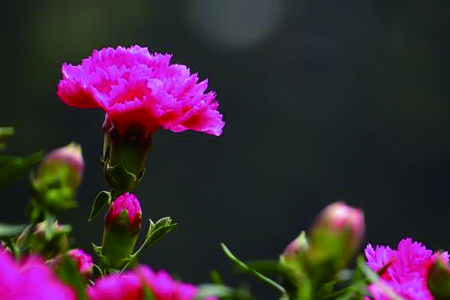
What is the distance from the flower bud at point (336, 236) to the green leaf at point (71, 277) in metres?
Answer: 0.06

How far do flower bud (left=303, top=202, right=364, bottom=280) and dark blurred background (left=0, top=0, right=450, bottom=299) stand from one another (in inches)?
257

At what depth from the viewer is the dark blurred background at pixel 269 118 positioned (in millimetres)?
7480

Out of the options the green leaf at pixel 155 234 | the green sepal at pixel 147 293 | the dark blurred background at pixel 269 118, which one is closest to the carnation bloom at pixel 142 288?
the green sepal at pixel 147 293

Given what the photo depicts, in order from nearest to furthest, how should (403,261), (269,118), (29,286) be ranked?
(29,286) → (403,261) → (269,118)

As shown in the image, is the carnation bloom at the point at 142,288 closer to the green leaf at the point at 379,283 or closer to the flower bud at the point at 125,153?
the green leaf at the point at 379,283

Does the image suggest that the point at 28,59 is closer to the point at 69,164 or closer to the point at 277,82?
the point at 277,82

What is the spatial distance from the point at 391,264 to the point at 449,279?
0.05m

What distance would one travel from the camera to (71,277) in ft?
0.64

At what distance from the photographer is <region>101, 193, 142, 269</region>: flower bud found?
12.7 inches

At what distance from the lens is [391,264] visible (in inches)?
10.9

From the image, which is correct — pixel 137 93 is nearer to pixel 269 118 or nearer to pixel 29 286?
pixel 29 286

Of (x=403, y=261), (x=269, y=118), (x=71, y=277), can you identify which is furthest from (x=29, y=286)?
(x=269, y=118)

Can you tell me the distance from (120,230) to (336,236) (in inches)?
5.5

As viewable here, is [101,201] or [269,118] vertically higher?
[101,201]
